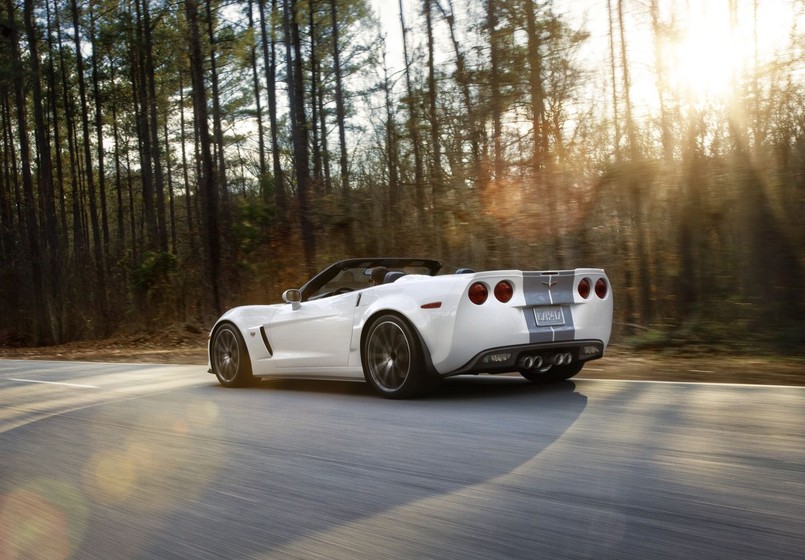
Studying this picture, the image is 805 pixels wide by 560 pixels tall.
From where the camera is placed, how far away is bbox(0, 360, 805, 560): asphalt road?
288 cm

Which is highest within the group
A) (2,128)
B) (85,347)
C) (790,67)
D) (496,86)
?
(2,128)

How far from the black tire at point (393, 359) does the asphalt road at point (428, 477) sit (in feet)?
0.60

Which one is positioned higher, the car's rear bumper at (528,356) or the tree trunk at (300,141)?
the tree trunk at (300,141)

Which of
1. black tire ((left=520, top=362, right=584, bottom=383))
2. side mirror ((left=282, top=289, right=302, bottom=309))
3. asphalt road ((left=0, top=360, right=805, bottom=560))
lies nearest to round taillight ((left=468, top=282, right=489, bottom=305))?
asphalt road ((left=0, top=360, right=805, bottom=560))

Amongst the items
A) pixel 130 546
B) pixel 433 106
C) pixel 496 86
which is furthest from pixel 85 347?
pixel 130 546

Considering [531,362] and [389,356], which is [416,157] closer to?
[389,356]

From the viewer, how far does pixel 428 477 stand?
3.79 metres

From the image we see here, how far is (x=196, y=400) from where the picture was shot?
7160 mm

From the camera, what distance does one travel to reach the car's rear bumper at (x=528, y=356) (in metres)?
5.77

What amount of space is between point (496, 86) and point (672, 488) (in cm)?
1189

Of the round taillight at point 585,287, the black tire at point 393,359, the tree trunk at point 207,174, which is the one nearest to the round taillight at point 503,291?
the black tire at point 393,359

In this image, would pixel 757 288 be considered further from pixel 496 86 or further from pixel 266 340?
pixel 496 86

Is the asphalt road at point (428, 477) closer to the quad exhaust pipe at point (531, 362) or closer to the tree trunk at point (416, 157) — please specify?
the quad exhaust pipe at point (531, 362)

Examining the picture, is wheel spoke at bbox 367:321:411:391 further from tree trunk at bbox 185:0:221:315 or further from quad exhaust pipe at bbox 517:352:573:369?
tree trunk at bbox 185:0:221:315
